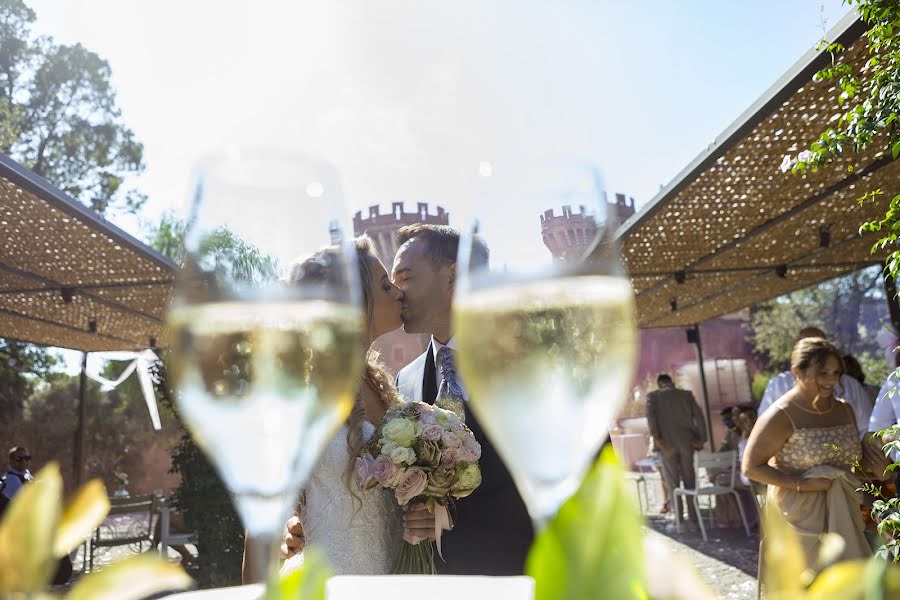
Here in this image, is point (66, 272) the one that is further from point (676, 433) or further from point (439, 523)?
point (676, 433)

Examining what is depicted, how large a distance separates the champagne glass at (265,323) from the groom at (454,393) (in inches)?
68.4

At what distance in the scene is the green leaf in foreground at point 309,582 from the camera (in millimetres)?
316

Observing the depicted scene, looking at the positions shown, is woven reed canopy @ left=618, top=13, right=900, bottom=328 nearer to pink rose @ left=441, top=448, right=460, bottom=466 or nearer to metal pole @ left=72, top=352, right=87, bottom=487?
pink rose @ left=441, top=448, right=460, bottom=466

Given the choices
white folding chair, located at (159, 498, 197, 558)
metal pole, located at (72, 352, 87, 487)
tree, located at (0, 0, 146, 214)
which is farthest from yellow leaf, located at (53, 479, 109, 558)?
tree, located at (0, 0, 146, 214)

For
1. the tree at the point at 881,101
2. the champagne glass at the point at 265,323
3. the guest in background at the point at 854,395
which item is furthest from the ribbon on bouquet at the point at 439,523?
the guest in background at the point at 854,395

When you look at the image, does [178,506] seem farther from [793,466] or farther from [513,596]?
[513,596]

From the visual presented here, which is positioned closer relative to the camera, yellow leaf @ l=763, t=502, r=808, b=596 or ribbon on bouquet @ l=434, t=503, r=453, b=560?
yellow leaf @ l=763, t=502, r=808, b=596

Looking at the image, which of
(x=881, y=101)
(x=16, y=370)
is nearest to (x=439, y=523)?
(x=881, y=101)

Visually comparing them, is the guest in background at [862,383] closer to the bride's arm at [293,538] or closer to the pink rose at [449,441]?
the pink rose at [449,441]

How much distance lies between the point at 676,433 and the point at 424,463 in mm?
7341

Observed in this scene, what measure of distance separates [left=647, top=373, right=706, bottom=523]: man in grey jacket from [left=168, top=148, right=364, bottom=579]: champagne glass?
859cm

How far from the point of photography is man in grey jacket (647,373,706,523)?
8508mm

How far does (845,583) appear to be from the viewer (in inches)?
10.7

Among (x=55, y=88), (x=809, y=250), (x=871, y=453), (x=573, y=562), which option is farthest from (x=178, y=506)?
(x=55, y=88)
